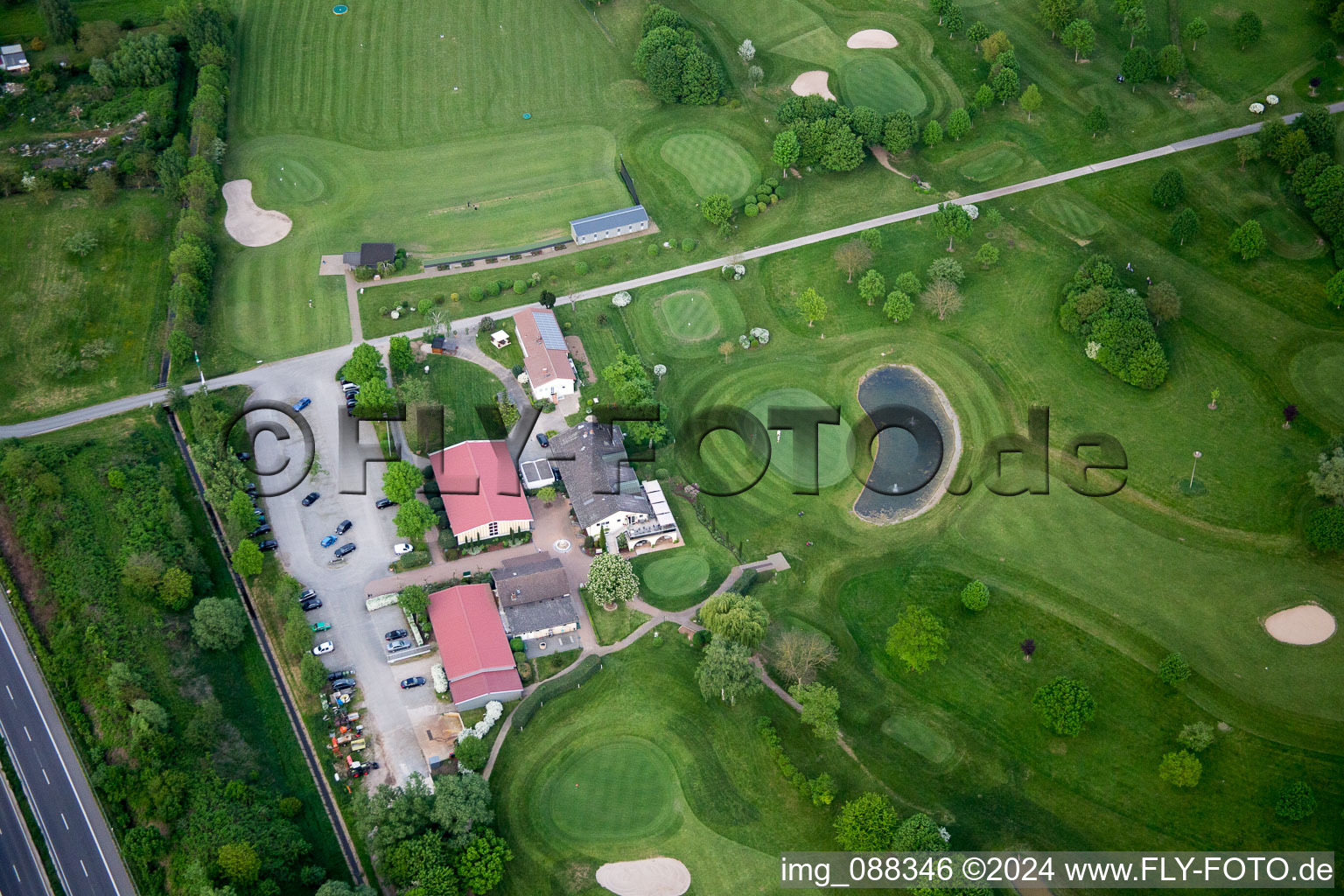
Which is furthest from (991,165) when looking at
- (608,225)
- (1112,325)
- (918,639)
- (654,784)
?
(654,784)

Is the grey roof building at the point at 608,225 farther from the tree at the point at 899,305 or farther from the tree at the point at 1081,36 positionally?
the tree at the point at 1081,36

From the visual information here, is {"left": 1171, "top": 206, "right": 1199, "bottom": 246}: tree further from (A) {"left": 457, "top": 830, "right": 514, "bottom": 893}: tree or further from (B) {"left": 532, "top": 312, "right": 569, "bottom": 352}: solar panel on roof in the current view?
(A) {"left": 457, "top": 830, "right": 514, "bottom": 893}: tree

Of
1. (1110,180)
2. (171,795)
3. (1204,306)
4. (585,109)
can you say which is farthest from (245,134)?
(1204,306)

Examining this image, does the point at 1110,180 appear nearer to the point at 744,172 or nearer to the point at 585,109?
the point at 744,172

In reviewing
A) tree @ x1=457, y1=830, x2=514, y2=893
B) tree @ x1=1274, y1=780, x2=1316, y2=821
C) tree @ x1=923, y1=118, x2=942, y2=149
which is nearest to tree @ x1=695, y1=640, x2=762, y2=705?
tree @ x1=457, y1=830, x2=514, y2=893

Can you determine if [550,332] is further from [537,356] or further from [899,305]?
[899,305]

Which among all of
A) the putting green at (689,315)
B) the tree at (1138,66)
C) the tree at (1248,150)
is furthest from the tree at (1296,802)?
the tree at (1138,66)
